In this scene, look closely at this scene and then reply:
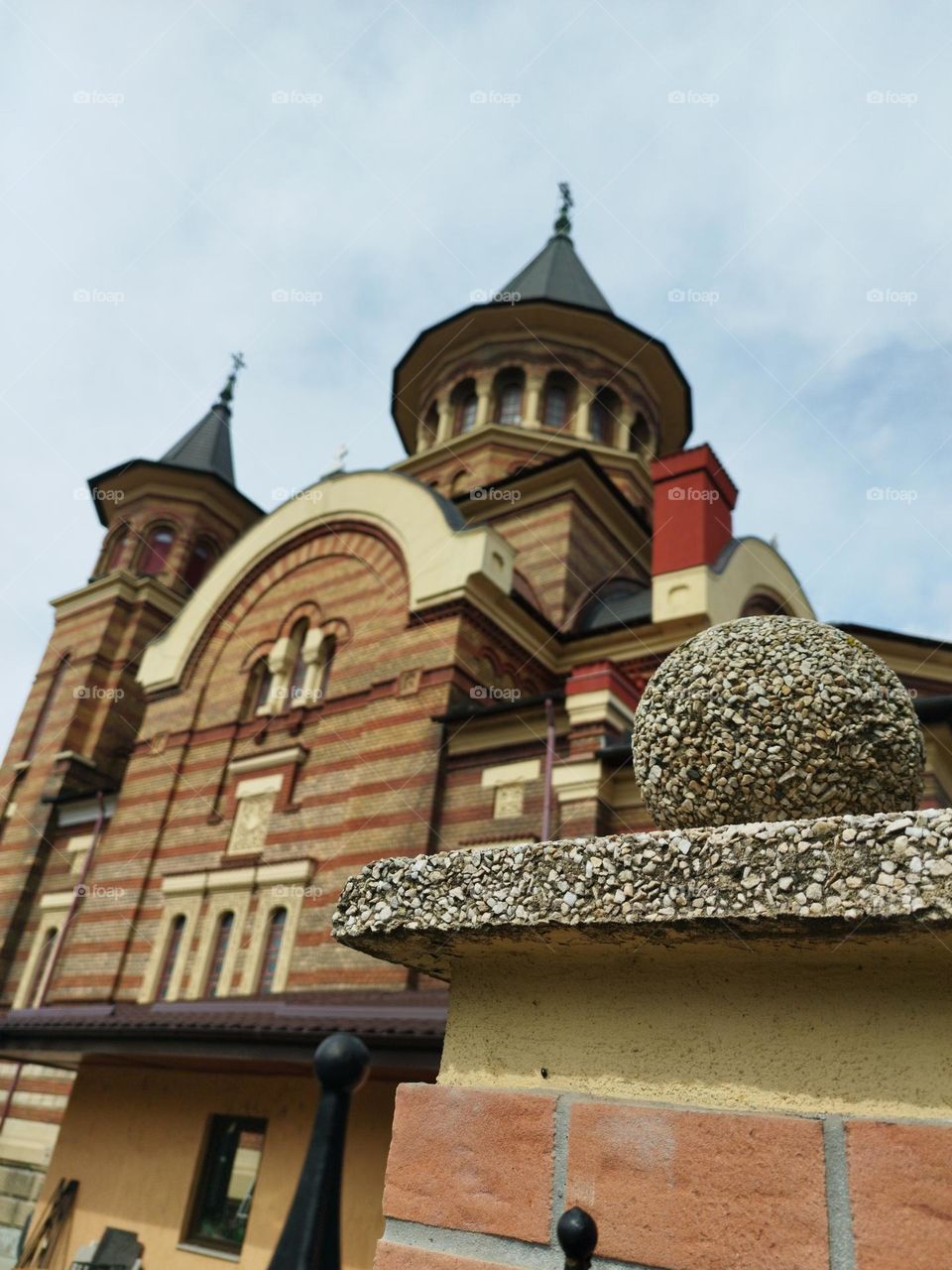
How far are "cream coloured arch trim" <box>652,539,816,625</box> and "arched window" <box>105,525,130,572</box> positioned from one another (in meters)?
15.0

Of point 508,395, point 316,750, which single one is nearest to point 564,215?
point 508,395

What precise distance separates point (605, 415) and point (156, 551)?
11.6 m

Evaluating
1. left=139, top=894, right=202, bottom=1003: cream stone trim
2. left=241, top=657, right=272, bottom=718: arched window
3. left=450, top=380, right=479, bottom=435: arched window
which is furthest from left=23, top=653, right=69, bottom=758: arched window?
left=450, top=380, right=479, bottom=435: arched window

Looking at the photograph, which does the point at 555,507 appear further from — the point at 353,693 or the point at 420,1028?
the point at 420,1028

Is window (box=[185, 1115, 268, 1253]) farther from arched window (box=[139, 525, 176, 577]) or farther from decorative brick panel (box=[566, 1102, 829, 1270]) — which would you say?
arched window (box=[139, 525, 176, 577])

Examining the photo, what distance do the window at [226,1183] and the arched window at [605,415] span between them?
51.2ft

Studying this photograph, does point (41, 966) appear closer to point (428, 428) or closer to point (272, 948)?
point (272, 948)

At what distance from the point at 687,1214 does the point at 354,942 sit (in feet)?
2.39

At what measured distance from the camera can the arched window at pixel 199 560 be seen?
74.2 feet

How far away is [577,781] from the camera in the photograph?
9.91m

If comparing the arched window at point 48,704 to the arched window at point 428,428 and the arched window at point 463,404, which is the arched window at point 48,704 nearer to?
the arched window at point 428,428

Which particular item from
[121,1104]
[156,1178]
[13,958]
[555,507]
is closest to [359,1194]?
[156,1178]

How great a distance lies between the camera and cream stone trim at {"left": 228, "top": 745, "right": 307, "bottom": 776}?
12.9 metres

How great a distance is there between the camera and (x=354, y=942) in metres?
1.70
